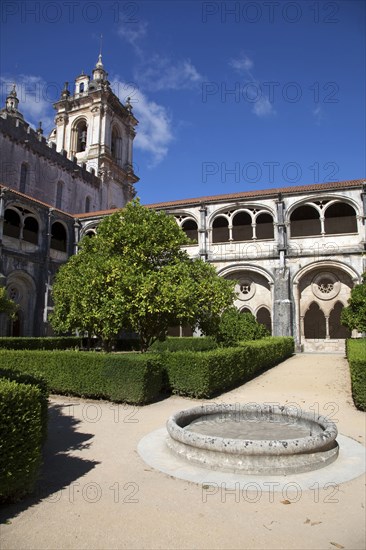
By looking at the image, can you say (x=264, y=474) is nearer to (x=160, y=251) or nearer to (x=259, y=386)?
(x=259, y=386)

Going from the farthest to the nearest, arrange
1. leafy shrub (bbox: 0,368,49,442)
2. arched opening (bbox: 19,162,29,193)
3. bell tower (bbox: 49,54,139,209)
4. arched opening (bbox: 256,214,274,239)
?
bell tower (bbox: 49,54,139,209)
arched opening (bbox: 19,162,29,193)
arched opening (bbox: 256,214,274,239)
leafy shrub (bbox: 0,368,49,442)

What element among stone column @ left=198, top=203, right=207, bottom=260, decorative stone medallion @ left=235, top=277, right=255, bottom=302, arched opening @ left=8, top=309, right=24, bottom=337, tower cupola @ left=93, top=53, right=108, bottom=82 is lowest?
arched opening @ left=8, top=309, right=24, bottom=337

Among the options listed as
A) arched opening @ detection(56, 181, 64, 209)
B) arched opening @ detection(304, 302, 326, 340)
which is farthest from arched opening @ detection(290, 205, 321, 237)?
arched opening @ detection(56, 181, 64, 209)

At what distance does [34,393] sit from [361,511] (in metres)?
3.75

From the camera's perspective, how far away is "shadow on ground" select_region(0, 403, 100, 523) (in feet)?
13.3

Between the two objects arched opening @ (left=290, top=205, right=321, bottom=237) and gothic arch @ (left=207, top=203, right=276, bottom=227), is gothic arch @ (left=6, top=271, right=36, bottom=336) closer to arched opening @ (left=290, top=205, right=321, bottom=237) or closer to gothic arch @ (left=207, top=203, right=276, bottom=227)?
gothic arch @ (left=207, top=203, right=276, bottom=227)

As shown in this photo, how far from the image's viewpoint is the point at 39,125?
1553 inches

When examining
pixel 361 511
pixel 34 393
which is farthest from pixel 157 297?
pixel 361 511

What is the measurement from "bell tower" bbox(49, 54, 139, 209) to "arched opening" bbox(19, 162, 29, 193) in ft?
22.3

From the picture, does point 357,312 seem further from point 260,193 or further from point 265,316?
point 260,193

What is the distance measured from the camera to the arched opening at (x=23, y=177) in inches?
1131

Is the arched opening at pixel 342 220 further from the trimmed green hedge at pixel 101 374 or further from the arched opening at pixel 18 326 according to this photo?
the arched opening at pixel 18 326

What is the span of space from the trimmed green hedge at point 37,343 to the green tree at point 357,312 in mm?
12555

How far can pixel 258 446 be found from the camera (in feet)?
15.7
